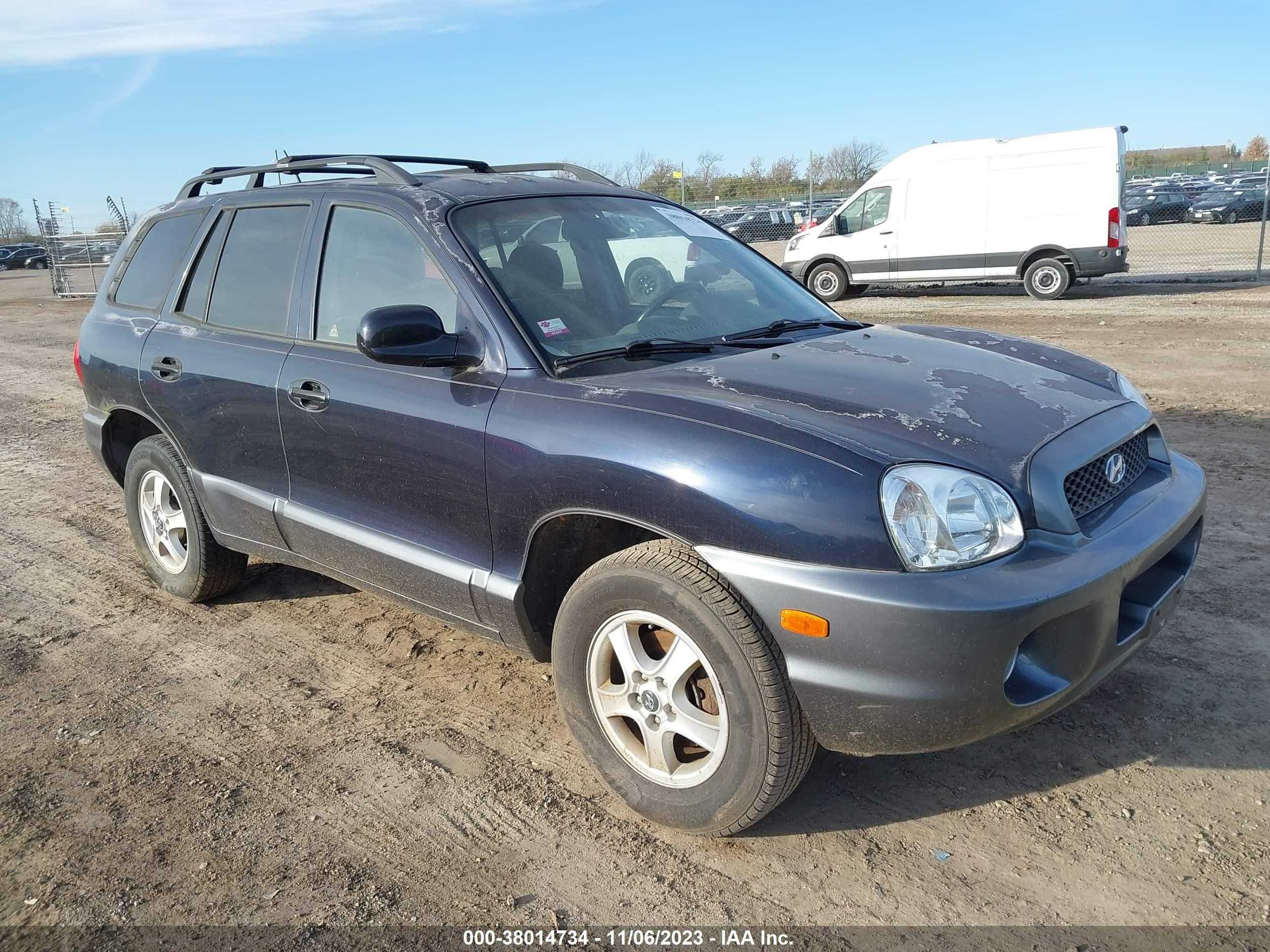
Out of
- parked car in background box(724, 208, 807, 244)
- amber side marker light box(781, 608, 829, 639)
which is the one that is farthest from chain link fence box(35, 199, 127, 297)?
amber side marker light box(781, 608, 829, 639)

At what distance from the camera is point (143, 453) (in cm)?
472

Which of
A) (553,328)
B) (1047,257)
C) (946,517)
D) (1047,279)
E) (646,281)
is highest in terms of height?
(646,281)

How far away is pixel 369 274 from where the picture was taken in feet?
12.1

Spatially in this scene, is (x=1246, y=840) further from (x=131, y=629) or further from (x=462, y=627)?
(x=131, y=629)

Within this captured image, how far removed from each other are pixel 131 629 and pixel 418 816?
7.47 feet

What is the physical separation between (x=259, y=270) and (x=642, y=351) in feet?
6.23

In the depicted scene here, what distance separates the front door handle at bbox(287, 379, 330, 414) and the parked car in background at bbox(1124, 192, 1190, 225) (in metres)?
36.6

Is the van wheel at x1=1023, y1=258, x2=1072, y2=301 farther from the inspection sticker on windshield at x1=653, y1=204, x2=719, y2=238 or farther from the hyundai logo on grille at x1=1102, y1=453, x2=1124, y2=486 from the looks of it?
the hyundai logo on grille at x1=1102, y1=453, x2=1124, y2=486

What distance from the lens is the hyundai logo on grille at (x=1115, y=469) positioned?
9.48 feet

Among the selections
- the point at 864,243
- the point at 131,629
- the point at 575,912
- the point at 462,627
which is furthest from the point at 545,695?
the point at 864,243

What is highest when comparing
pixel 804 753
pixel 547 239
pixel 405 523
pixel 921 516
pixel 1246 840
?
pixel 547 239

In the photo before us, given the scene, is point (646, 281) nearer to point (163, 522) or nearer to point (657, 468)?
point (657, 468)

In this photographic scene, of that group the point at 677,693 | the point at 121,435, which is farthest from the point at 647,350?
the point at 121,435

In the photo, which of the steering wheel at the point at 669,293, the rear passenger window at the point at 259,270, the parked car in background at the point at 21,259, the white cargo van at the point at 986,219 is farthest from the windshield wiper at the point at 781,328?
the parked car in background at the point at 21,259
